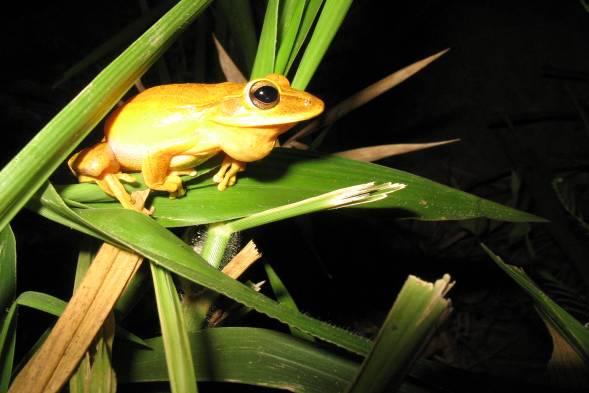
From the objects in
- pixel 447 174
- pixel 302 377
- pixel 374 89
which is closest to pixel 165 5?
pixel 374 89

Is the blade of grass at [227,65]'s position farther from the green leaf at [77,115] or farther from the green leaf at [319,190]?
the green leaf at [77,115]

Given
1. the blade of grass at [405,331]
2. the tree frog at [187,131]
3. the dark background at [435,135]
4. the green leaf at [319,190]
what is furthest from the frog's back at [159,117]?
the dark background at [435,135]

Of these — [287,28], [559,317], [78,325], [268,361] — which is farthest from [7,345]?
[559,317]

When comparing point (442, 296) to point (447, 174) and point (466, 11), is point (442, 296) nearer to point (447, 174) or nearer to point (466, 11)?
point (447, 174)

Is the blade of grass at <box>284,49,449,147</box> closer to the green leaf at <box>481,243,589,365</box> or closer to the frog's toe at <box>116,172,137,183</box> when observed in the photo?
the frog's toe at <box>116,172,137,183</box>

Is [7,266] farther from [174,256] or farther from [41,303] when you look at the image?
[174,256]

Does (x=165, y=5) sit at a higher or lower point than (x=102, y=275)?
higher
